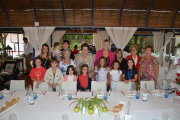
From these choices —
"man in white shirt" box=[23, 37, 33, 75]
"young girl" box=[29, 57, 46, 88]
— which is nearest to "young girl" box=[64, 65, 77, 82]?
"young girl" box=[29, 57, 46, 88]

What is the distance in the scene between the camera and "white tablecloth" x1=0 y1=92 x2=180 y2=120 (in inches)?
82.0

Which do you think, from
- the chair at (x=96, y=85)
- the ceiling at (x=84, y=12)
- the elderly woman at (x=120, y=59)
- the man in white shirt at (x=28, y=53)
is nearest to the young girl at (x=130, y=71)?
the elderly woman at (x=120, y=59)

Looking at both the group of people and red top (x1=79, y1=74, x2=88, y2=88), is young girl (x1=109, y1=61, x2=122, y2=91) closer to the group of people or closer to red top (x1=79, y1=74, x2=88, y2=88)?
the group of people

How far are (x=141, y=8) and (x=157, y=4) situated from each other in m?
0.64

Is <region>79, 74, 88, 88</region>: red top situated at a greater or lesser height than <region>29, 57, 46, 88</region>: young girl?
lesser

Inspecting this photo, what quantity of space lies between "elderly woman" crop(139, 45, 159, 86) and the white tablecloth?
94cm

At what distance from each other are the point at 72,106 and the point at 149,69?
93.4 inches

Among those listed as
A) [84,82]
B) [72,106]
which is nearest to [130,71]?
[84,82]

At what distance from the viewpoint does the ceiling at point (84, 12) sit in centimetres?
560

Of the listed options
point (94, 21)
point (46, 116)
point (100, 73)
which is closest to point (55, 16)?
point (94, 21)

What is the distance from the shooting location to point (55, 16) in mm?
5805

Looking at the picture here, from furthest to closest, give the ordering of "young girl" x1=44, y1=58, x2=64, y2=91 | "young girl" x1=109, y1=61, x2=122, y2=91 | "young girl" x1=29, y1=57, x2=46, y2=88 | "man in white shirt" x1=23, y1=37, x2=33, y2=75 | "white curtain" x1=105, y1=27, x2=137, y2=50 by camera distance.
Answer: "man in white shirt" x1=23, y1=37, x2=33, y2=75 < "white curtain" x1=105, y1=27, x2=137, y2=50 < "young girl" x1=109, y1=61, x2=122, y2=91 < "young girl" x1=29, y1=57, x2=46, y2=88 < "young girl" x1=44, y1=58, x2=64, y2=91

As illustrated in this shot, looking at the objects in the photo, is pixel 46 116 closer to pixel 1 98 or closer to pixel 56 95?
pixel 56 95

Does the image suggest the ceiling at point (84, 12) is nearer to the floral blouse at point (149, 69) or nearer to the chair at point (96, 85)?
the floral blouse at point (149, 69)
